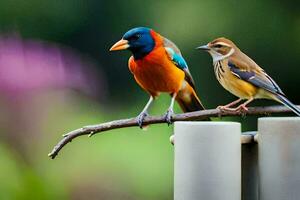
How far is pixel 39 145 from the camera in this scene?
2703 mm

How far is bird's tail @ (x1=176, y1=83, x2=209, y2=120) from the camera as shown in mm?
2215

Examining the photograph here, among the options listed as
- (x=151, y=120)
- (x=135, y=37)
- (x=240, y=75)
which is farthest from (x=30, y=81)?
(x=240, y=75)

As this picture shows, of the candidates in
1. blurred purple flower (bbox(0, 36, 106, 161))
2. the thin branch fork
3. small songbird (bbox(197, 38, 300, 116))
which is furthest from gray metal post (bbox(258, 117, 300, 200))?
blurred purple flower (bbox(0, 36, 106, 161))

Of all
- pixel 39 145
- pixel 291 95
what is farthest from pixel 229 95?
pixel 39 145

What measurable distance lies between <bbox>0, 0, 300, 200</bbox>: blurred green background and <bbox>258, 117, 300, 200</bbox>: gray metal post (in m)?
0.96

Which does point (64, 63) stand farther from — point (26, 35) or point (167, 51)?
point (167, 51)

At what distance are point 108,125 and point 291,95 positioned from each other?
93 centimetres

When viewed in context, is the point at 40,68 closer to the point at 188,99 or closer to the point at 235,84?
the point at 188,99

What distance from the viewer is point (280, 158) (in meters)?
1.69

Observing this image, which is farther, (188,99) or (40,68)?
(40,68)

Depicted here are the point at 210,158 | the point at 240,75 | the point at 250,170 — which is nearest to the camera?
the point at 210,158

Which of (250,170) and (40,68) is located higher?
(40,68)

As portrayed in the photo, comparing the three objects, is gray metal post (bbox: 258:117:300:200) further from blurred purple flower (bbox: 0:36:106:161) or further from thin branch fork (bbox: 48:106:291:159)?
blurred purple flower (bbox: 0:36:106:161)

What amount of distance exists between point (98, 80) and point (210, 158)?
3.80 ft
